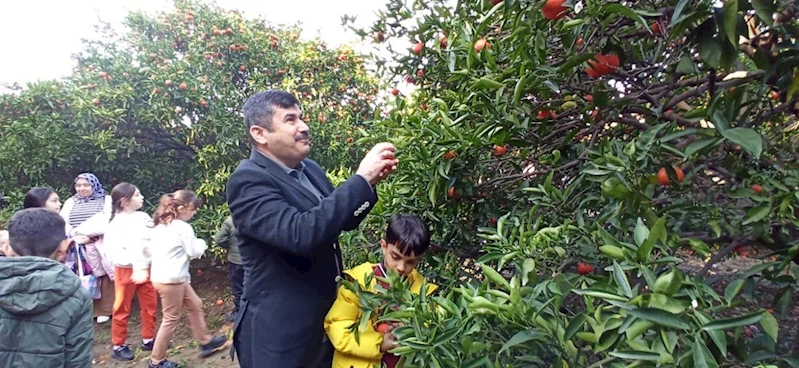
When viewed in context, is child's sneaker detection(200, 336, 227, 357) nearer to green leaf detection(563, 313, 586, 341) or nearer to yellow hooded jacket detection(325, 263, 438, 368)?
yellow hooded jacket detection(325, 263, 438, 368)

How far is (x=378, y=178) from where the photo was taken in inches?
59.2

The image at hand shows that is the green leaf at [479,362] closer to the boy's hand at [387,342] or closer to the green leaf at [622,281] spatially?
the green leaf at [622,281]

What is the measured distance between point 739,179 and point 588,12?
569 millimetres

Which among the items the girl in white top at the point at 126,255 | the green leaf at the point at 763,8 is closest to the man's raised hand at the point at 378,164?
the green leaf at the point at 763,8

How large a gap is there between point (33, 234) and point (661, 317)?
7.83 feet

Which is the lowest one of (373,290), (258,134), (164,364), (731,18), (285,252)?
(164,364)

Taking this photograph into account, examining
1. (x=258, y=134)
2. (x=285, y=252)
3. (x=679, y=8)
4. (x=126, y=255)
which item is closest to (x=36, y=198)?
(x=126, y=255)

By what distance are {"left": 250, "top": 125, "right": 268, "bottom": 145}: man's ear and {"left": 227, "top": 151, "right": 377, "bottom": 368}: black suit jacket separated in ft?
0.13

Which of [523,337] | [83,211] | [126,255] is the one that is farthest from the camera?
[83,211]

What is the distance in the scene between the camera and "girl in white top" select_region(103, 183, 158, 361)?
3.74 meters

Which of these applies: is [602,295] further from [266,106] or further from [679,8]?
[266,106]

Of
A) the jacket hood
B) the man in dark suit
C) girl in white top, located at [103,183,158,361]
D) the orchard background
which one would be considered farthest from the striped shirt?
the man in dark suit

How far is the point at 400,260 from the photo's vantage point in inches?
63.8

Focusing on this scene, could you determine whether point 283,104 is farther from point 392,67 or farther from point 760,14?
point 760,14
